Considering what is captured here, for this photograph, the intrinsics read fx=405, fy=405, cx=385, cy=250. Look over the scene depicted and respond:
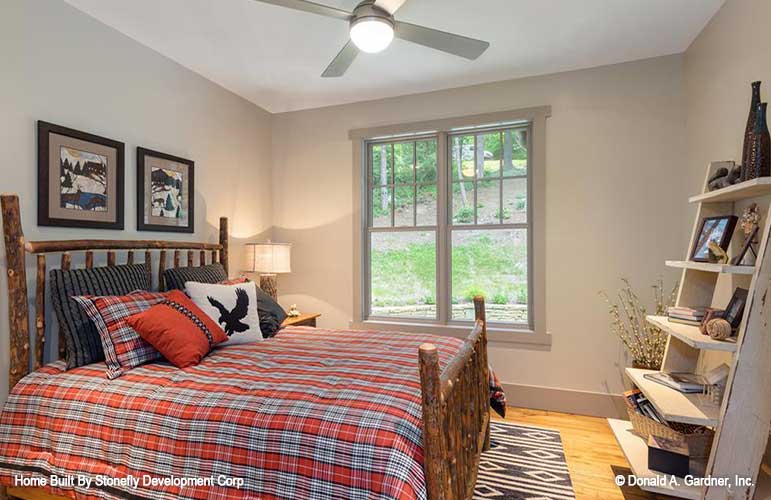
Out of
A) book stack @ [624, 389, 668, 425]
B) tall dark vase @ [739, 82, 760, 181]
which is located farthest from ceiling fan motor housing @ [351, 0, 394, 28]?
book stack @ [624, 389, 668, 425]

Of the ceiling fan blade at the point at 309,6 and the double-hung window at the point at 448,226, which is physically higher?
the ceiling fan blade at the point at 309,6

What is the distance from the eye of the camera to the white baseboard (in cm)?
313

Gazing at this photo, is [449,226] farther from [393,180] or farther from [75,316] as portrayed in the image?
[75,316]

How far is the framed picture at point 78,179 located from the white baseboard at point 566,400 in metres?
3.26

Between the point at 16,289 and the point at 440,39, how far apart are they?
8.11ft

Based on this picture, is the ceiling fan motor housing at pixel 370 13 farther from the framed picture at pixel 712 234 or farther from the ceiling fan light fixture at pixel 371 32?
the framed picture at pixel 712 234

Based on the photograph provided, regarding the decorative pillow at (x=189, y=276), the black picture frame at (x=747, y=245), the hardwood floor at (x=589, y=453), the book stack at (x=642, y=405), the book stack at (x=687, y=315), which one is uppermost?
the black picture frame at (x=747, y=245)

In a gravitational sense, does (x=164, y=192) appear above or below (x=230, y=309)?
above

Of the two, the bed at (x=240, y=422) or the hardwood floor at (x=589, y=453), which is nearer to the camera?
the bed at (x=240, y=422)

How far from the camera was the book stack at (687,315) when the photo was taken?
2.08 meters

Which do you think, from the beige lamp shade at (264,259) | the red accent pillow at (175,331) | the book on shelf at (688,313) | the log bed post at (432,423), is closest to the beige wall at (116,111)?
the beige lamp shade at (264,259)

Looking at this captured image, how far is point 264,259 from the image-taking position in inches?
139

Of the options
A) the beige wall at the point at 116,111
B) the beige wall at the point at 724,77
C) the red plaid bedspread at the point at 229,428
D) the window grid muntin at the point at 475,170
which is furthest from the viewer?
the window grid muntin at the point at 475,170

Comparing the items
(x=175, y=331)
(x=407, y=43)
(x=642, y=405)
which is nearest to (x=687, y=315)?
(x=642, y=405)
